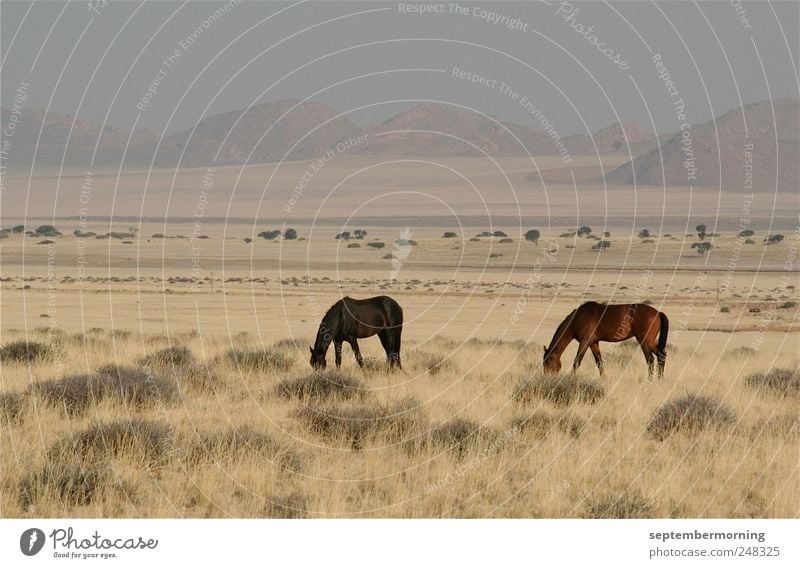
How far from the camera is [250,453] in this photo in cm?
1395

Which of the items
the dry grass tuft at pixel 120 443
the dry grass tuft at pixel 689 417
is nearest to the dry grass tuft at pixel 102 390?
the dry grass tuft at pixel 120 443

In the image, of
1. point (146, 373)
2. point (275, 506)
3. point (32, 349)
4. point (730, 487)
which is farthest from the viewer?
point (32, 349)

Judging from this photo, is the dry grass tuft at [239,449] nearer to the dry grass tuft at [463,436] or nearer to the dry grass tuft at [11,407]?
the dry grass tuft at [463,436]

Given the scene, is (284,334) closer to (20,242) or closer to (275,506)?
(275,506)

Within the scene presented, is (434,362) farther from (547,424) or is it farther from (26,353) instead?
(26,353)

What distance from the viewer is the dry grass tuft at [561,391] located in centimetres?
1862

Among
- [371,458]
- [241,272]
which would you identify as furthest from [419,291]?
[371,458]

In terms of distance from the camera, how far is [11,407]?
1655cm

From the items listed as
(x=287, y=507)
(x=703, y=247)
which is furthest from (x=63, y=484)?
(x=703, y=247)

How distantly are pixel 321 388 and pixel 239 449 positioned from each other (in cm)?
514

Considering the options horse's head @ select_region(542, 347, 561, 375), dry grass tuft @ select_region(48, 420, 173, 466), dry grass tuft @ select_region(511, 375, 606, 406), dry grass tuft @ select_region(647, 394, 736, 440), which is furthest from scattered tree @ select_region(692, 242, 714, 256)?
dry grass tuft @ select_region(48, 420, 173, 466)

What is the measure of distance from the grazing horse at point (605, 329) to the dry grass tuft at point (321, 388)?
4282mm

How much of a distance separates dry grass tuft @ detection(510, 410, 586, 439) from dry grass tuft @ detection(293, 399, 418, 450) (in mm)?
1526

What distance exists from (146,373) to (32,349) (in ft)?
22.0
